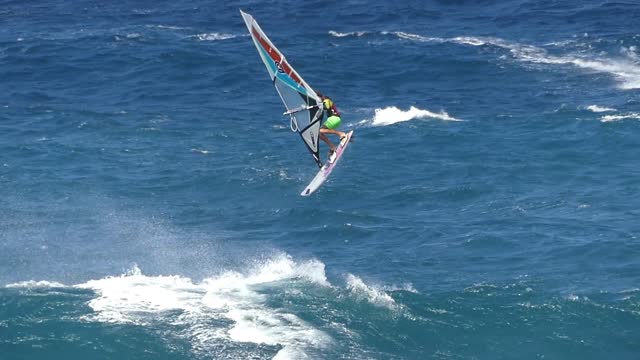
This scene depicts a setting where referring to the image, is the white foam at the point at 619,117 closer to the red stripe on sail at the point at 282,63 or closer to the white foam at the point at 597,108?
the white foam at the point at 597,108

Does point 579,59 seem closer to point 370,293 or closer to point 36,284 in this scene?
point 370,293

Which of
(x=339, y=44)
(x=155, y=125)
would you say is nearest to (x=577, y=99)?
(x=339, y=44)

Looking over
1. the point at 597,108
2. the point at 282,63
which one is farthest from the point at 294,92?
the point at 597,108

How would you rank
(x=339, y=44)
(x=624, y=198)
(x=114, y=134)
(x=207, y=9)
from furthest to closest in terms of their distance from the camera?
1. (x=207, y=9)
2. (x=339, y=44)
3. (x=114, y=134)
4. (x=624, y=198)

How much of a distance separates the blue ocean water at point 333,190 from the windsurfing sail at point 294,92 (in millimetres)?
9133

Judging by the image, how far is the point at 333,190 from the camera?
77.0 meters

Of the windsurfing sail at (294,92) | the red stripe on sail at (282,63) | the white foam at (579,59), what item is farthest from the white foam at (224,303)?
the white foam at (579,59)

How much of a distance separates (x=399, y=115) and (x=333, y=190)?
1547cm

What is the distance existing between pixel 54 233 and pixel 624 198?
36387 millimetres

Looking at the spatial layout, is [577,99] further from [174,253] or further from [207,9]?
[207,9]

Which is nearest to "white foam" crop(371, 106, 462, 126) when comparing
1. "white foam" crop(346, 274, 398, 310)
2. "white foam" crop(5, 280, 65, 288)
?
"white foam" crop(346, 274, 398, 310)

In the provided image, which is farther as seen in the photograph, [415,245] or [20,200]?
[20,200]

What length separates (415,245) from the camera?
68375mm

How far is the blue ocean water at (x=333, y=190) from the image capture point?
58.7m
